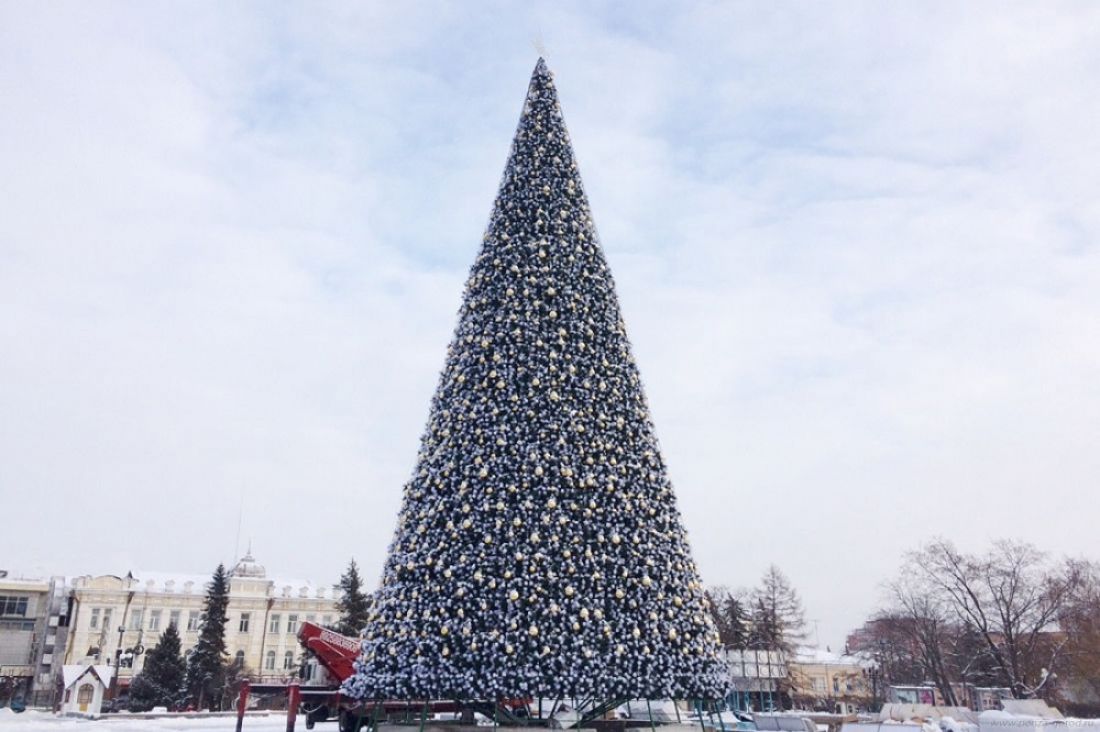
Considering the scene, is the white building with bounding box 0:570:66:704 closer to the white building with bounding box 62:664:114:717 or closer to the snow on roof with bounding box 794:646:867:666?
the white building with bounding box 62:664:114:717

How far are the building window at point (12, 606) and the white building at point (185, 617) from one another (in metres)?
5.47

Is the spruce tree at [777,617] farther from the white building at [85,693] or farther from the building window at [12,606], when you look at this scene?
the building window at [12,606]

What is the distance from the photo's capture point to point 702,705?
8359 mm

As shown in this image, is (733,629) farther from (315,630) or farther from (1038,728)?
(315,630)

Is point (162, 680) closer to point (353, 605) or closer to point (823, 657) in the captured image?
point (353, 605)

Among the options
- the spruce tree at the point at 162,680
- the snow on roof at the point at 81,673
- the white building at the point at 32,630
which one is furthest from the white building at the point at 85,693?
the white building at the point at 32,630

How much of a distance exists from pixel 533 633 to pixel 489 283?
408cm

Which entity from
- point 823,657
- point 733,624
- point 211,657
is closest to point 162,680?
point 211,657

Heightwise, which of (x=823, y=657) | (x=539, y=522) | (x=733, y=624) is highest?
(x=539, y=522)

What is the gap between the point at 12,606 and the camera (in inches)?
2371

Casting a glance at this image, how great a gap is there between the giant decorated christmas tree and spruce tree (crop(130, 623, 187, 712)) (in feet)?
129

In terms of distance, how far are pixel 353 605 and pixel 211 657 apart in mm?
10395

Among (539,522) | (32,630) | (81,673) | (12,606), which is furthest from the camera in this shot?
(12,606)

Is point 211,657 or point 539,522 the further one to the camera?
point 211,657
